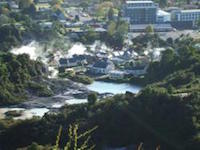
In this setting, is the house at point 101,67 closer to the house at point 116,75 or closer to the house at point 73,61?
the house at point 116,75

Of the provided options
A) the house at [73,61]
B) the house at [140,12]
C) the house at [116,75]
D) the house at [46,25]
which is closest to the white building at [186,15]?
the house at [140,12]

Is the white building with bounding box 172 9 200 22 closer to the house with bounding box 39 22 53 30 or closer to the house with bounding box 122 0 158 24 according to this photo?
the house with bounding box 122 0 158 24

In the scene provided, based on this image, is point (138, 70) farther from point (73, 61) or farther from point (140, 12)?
point (140, 12)

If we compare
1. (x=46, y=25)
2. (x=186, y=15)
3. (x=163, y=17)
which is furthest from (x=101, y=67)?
(x=186, y=15)

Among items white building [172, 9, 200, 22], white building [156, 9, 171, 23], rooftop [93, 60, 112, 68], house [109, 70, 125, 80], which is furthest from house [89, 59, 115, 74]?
white building [172, 9, 200, 22]

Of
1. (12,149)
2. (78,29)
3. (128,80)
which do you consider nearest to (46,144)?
(12,149)

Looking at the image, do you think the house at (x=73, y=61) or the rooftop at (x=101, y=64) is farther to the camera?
the house at (x=73, y=61)
